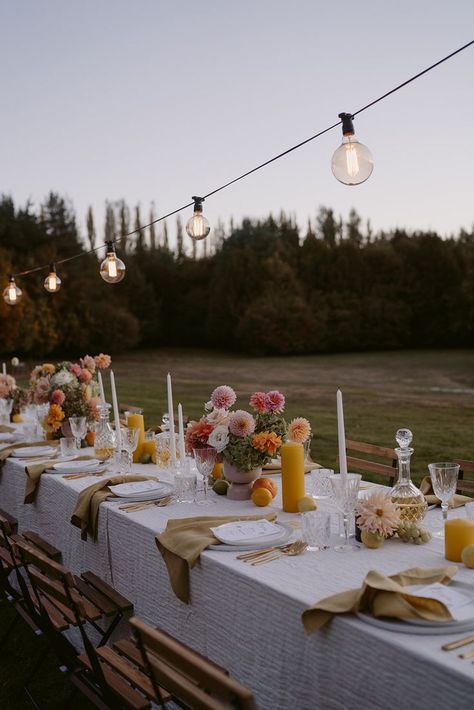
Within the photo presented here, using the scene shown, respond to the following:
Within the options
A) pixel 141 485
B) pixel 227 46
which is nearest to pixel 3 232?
pixel 227 46

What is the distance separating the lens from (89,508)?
329 cm

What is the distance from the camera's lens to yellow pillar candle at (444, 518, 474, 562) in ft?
7.11

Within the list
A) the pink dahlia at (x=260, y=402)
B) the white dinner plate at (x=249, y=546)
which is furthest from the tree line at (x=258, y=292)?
the white dinner plate at (x=249, y=546)

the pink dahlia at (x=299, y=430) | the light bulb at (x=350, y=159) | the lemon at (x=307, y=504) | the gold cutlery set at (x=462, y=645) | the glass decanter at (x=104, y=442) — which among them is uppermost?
the light bulb at (x=350, y=159)

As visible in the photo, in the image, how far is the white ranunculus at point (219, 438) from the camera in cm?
300

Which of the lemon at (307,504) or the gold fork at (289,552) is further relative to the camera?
the lemon at (307,504)

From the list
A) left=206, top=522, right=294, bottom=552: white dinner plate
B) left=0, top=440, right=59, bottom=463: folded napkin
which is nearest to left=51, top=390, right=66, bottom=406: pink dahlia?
left=0, top=440, right=59, bottom=463: folded napkin

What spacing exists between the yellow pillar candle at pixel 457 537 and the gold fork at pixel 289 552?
1.60 ft

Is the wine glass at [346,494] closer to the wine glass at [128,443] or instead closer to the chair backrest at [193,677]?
the chair backrest at [193,677]

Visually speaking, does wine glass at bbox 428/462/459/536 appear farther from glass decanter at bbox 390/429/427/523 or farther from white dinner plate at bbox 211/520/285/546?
white dinner plate at bbox 211/520/285/546

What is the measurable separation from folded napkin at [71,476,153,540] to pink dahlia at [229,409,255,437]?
76cm

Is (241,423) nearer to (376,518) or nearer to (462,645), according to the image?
(376,518)

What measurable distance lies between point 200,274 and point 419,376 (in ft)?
61.4

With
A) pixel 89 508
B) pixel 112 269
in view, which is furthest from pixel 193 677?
pixel 112 269
